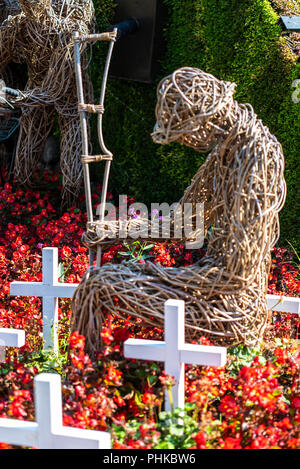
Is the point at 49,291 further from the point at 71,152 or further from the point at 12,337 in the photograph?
the point at 71,152

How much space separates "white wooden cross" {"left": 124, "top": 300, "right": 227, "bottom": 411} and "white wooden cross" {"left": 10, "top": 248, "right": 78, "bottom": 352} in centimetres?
69

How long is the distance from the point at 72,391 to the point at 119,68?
340 centimetres

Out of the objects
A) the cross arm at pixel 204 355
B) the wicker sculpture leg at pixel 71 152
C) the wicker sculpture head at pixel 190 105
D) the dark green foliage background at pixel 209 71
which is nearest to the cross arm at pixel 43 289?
the cross arm at pixel 204 355

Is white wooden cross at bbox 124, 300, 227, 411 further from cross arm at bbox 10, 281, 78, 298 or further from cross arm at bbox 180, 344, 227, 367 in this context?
cross arm at bbox 10, 281, 78, 298

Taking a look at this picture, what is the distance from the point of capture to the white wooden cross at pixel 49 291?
2.79 m

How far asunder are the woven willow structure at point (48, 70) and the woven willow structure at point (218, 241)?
2191 millimetres

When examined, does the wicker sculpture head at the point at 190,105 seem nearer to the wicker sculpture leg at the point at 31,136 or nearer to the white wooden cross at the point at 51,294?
the white wooden cross at the point at 51,294

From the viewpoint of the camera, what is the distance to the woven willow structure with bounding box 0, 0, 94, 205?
163 inches

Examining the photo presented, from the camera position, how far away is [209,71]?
4457 mm

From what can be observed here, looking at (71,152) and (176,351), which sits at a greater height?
(71,152)

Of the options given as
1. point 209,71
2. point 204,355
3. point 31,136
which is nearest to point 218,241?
point 204,355

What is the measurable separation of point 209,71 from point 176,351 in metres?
2.89

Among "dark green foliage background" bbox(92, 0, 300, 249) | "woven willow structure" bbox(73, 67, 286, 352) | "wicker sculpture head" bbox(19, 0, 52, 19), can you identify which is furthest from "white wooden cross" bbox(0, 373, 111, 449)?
"wicker sculpture head" bbox(19, 0, 52, 19)
